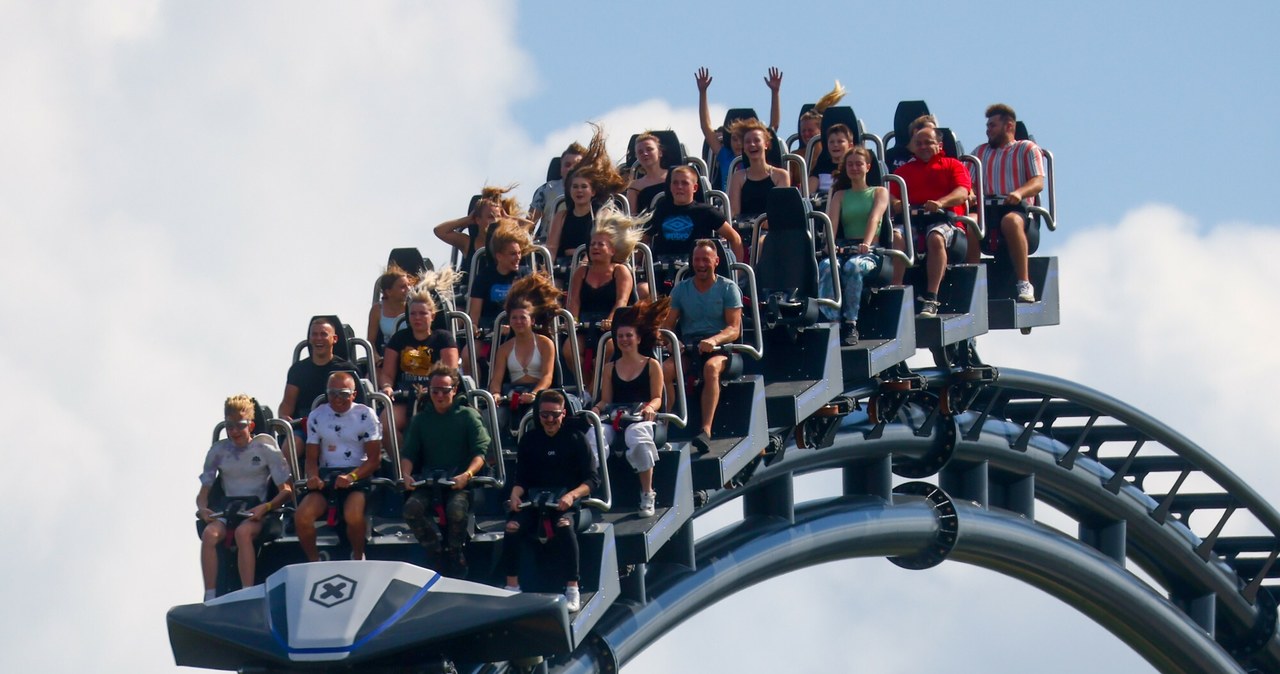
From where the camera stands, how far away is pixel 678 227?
14.9 meters

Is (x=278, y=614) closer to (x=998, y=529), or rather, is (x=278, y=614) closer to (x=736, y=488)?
(x=736, y=488)

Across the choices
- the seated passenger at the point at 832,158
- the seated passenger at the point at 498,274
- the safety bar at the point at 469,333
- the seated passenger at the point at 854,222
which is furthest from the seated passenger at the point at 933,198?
the safety bar at the point at 469,333

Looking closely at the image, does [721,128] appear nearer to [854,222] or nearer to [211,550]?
[854,222]

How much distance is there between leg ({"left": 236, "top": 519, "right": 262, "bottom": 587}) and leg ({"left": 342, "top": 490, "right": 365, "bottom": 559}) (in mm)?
481

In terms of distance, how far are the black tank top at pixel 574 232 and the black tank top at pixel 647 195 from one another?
0.48 m

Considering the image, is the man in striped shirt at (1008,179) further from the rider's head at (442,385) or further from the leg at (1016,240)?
the rider's head at (442,385)

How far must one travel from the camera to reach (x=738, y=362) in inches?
552

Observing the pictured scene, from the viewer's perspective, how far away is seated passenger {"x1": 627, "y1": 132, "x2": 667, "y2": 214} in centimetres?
1553

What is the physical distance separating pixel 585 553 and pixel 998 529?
26.1 feet

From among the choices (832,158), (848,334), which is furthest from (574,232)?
(832,158)

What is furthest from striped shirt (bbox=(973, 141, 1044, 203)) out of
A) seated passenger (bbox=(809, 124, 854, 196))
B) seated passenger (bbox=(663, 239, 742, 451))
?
seated passenger (bbox=(663, 239, 742, 451))

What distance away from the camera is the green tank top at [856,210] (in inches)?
605

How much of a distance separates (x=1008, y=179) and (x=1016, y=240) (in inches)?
Answer: 18.0

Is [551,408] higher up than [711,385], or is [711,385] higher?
[711,385]
